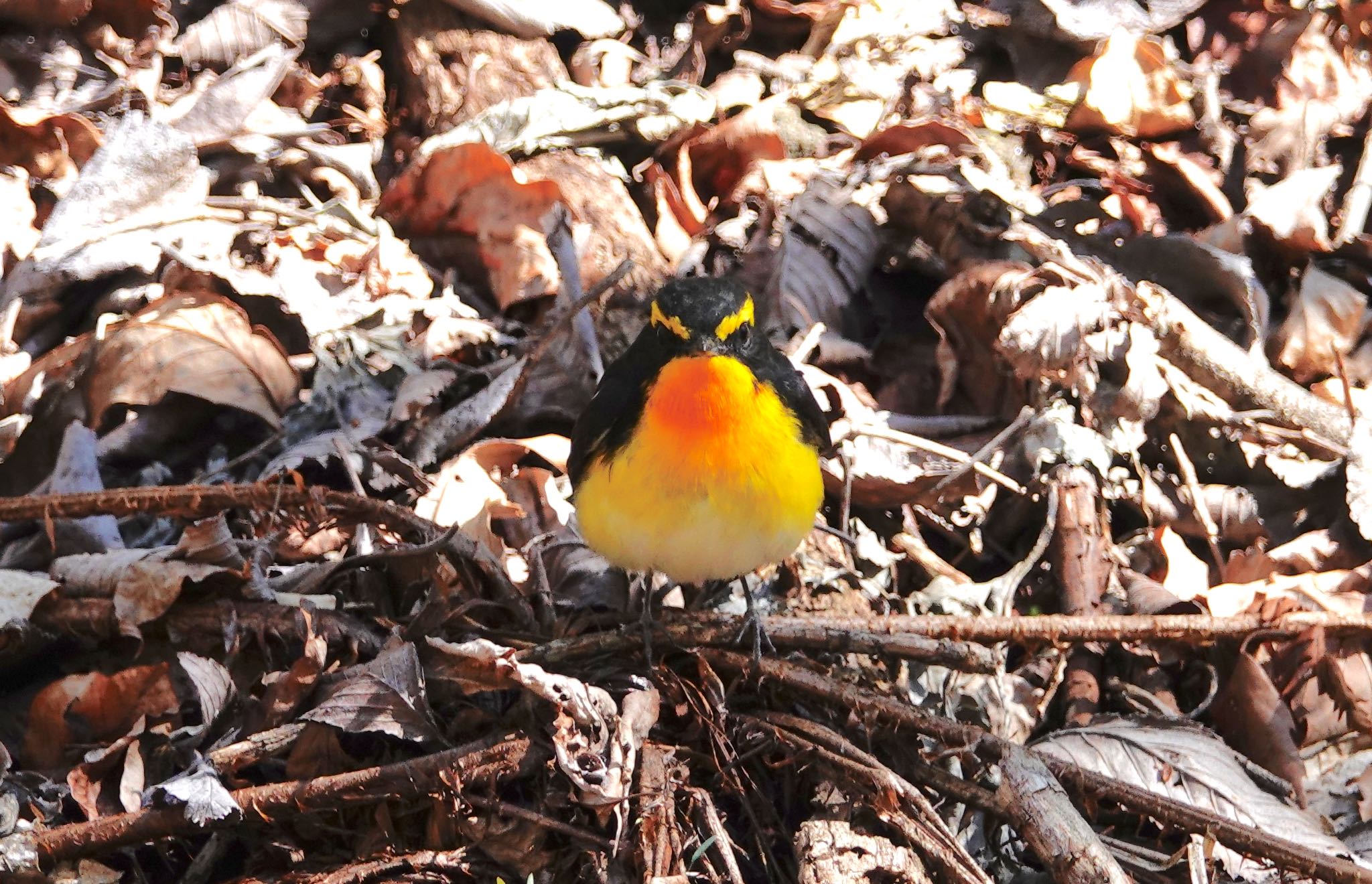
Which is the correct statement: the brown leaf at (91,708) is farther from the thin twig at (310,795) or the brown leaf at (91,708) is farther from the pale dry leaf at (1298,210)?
the pale dry leaf at (1298,210)

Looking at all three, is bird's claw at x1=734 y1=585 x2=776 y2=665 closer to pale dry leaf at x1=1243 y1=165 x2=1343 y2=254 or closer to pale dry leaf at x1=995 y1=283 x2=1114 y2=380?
pale dry leaf at x1=995 y1=283 x2=1114 y2=380

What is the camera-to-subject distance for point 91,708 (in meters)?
3.33

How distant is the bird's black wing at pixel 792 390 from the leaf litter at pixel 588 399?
0.58 meters

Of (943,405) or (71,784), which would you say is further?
(943,405)

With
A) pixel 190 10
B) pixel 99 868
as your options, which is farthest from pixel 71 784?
pixel 190 10

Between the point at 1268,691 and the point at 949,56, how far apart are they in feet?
12.1

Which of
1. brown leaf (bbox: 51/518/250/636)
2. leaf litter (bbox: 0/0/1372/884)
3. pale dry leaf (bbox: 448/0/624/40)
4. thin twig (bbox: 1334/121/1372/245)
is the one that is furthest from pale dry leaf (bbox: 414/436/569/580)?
thin twig (bbox: 1334/121/1372/245)

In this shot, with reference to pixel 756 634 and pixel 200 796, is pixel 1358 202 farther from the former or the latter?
pixel 200 796

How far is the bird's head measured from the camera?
322 cm

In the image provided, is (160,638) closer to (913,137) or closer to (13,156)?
(13,156)

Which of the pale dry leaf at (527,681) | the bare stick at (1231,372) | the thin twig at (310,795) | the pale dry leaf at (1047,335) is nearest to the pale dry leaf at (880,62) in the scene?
the pale dry leaf at (1047,335)

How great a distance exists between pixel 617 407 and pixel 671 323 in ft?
1.12

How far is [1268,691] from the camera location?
3.47 m

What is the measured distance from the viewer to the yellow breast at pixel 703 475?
3.24 meters
